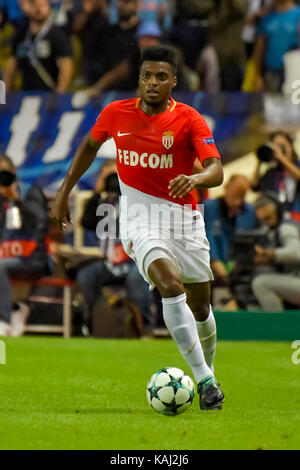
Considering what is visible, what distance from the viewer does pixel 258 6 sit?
14016mm

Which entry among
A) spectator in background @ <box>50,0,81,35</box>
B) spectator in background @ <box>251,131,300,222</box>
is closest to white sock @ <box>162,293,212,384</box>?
spectator in background @ <box>251,131,300,222</box>

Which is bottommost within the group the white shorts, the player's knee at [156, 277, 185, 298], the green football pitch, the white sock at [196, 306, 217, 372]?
the green football pitch

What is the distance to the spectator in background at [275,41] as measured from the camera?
13641 millimetres

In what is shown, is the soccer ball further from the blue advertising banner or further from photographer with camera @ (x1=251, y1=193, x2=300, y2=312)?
the blue advertising banner

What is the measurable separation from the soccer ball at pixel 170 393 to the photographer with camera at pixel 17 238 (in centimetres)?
682

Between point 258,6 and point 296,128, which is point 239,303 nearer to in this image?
point 296,128

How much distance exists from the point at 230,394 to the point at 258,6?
781 cm

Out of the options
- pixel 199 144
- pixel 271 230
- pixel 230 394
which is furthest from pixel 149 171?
pixel 271 230

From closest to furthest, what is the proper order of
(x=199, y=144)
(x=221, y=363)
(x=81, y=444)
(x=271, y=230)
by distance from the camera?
(x=81, y=444) → (x=199, y=144) → (x=221, y=363) → (x=271, y=230)

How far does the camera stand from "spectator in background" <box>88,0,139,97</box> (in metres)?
13.8

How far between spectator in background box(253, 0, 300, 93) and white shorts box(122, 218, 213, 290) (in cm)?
719

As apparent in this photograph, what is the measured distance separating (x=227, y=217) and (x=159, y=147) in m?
6.16

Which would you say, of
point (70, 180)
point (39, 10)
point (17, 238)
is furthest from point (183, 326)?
point (39, 10)

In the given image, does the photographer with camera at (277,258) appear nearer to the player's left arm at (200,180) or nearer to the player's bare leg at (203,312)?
the player's bare leg at (203,312)
